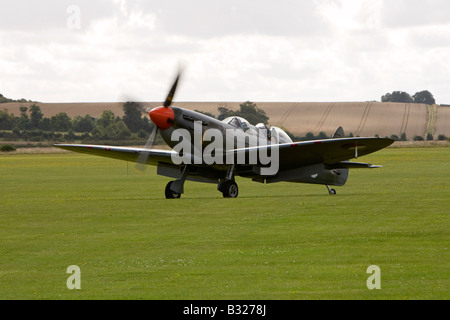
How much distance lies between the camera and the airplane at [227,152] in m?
22.9

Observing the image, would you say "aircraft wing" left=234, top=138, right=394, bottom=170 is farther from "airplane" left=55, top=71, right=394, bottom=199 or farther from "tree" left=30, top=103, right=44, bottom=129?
"tree" left=30, top=103, right=44, bottom=129

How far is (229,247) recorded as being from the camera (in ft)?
43.3

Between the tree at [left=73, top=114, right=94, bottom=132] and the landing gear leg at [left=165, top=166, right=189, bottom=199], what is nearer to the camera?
the landing gear leg at [left=165, top=166, right=189, bottom=199]

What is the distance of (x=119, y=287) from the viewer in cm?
995

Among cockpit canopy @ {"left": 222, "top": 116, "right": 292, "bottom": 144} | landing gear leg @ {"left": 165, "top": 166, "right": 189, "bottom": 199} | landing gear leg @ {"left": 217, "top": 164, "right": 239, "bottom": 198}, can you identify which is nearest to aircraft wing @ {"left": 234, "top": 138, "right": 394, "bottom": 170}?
landing gear leg @ {"left": 217, "top": 164, "right": 239, "bottom": 198}

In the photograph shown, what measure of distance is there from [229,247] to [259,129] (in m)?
12.4

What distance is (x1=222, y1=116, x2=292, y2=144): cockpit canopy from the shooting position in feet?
81.6

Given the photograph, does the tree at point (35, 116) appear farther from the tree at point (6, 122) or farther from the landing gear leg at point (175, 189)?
the landing gear leg at point (175, 189)

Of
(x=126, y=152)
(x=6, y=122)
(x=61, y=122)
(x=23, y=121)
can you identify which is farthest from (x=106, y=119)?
(x=126, y=152)

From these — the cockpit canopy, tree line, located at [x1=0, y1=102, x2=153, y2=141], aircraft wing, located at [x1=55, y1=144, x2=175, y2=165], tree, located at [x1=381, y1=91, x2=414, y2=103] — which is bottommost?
aircraft wing, located at [x1=55, y1=144, x2=175, y2=165]

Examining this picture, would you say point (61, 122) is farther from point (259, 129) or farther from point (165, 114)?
point (165, 114)

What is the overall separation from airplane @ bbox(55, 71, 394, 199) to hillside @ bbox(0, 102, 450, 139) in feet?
251
